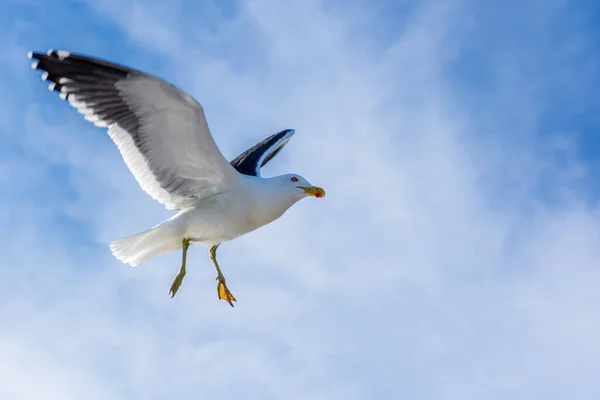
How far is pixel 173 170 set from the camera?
1082 cm

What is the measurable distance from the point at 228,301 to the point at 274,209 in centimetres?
122

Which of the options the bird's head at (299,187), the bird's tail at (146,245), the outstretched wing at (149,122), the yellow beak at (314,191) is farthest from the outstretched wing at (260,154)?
the bird's tail at (146,245)

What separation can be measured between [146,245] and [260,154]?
2.54m

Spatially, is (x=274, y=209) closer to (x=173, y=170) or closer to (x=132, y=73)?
(x=173, y=170)

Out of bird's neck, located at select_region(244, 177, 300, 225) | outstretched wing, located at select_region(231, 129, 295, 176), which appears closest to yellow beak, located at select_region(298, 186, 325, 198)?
bird's neck, located at select_region(244, 177, 300, 225)

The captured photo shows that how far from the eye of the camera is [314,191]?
36.6 ft

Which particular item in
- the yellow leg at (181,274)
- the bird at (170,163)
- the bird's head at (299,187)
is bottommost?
the yellow leg at (181,274)

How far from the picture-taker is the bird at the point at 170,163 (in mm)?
10117

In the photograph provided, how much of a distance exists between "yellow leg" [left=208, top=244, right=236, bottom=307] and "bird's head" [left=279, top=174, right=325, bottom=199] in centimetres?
113

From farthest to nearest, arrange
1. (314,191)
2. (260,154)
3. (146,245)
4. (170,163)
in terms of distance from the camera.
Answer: (260,154)
(314,191)
(146,245)
(170,163)

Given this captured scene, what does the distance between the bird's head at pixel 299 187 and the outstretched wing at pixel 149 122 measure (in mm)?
571

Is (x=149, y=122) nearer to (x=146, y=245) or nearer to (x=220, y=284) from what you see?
(x=146, y=245)

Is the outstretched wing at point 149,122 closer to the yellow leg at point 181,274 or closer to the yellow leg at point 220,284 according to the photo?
the yellow leg at point 181,274

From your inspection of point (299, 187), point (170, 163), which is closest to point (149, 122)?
point (170, 163)
